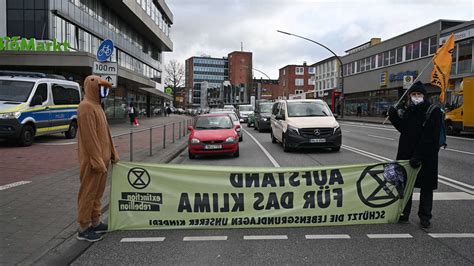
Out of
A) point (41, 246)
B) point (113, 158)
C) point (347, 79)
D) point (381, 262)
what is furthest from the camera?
point (347, 79)

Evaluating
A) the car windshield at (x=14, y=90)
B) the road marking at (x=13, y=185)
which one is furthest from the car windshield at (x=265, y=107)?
the road marking at (x=13, y=185)

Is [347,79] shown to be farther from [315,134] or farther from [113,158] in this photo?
[113,158]

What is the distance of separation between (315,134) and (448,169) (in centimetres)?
416

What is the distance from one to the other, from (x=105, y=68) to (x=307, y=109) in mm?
7345

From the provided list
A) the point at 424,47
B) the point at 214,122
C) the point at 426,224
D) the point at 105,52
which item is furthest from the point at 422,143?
the point at 424,47

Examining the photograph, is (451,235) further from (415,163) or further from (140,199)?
(140,199)

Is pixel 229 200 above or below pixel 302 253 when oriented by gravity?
above

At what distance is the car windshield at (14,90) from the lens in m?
14.4

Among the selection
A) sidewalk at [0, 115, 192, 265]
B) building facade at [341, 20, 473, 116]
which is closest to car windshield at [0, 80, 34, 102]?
sidewalk at [0, 115, 192, 265]

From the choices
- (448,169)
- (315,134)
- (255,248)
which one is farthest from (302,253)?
(315,134)

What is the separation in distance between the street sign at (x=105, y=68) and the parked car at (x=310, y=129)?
591 centimetres

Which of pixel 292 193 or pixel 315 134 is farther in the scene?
pixel 315 134

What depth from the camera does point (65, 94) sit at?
56.5 feet

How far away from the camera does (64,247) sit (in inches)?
184
